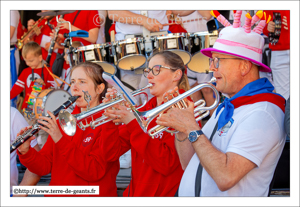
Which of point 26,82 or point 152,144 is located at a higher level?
point 26,82

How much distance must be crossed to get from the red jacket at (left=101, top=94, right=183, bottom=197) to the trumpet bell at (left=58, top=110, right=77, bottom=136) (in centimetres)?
31

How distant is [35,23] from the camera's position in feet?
14.7

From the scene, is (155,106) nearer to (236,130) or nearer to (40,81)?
(236,130)

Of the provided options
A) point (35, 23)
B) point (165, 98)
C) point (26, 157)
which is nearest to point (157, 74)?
point (165, 98)

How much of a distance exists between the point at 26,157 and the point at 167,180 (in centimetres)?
127

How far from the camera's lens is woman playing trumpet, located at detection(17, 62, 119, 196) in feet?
9.59

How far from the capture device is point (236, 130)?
2.26m

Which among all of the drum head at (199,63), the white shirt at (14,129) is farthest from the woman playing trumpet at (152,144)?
the white shirt at (14,129)

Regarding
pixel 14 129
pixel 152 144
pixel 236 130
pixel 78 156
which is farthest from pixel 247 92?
pixel 14 129

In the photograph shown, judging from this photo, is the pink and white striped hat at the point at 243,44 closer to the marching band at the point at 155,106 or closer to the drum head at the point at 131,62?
the marching band at the point at 155,106

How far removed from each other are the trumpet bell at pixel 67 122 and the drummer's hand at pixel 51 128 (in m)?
0.07

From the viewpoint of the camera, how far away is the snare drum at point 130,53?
3.73m

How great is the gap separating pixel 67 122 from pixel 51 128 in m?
0.14

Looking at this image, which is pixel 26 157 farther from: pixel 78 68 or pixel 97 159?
pixel 78 68
